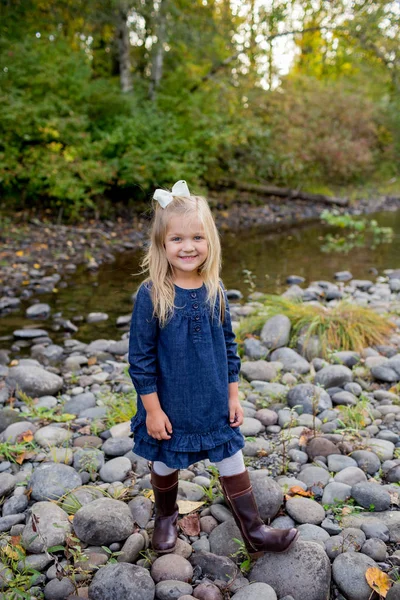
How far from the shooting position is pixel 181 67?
34.1ft

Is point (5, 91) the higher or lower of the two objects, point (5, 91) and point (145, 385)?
the higher

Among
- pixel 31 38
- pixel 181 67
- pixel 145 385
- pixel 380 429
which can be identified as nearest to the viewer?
pixel 145 385

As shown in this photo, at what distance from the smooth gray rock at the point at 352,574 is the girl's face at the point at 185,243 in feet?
4.00

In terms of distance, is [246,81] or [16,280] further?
[246,81]

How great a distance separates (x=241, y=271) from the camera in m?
7.31

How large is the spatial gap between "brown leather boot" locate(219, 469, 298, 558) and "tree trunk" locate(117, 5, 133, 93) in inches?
361

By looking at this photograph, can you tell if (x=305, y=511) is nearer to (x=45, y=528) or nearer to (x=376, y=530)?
(x=376, y=530)

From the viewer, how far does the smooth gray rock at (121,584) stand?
5.91 feet

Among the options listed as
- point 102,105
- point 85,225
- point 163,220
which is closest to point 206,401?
point 163,220

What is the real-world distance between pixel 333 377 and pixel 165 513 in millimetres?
1707

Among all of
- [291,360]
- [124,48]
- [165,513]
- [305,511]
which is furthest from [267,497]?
[124,48]

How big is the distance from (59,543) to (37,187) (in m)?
7.52

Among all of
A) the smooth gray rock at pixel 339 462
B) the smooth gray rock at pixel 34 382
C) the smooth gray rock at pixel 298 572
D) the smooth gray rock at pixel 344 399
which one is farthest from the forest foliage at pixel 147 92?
the smooth gray rock at pixel 298 572

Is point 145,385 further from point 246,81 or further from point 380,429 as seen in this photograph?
point 246,81
